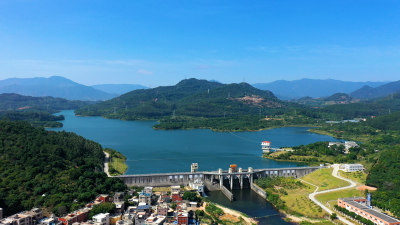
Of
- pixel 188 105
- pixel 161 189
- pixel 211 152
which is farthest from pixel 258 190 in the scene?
pixel 188 105

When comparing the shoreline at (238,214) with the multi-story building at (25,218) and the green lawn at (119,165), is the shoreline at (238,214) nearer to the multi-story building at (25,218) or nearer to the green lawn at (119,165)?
the multi-story building at (25,218)

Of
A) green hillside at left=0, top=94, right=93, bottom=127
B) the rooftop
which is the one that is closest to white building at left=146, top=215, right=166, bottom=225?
the rooftop

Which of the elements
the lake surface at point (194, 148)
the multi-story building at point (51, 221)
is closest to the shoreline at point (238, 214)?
the lake surface at point (194, 148)

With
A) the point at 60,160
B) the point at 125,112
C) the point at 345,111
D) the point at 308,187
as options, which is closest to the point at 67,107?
the point at 125,112

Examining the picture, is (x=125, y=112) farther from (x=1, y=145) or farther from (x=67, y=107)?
(x=1, y=145)

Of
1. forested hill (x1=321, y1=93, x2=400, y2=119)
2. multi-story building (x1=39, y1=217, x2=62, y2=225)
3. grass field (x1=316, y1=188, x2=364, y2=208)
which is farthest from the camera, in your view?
forested hill (x1=321, y1=93, x2=400, y2=119)

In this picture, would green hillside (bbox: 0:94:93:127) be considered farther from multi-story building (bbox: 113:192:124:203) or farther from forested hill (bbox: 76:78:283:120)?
multi-story building (bbox: 113:192:124:203)
